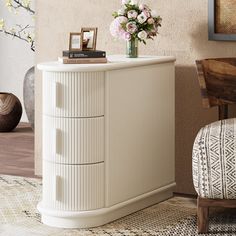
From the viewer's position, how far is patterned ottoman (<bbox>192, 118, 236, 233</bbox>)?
3.30m

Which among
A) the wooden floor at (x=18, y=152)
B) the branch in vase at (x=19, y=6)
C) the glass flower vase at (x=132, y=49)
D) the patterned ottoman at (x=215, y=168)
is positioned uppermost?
the branch in vase at (x=19, y=6)

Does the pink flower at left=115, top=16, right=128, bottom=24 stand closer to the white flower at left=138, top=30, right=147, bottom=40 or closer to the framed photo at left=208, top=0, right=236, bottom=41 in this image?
the white flower at left=138, top=30, right=147, bottom=40

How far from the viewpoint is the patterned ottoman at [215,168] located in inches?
130

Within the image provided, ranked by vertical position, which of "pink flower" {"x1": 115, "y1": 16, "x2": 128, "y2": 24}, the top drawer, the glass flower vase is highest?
"pink flower" {"x1": 115, "y1": 16, "x2": 128, "y2": 24}

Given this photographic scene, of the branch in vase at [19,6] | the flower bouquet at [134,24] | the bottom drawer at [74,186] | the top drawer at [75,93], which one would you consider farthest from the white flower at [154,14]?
the branch in vase at [19,6]

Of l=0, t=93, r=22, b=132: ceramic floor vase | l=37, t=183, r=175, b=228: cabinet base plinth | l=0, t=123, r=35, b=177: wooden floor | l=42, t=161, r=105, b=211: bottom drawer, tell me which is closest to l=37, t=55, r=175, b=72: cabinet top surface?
l=42, t=161, r=105, b=211: bottom drawer

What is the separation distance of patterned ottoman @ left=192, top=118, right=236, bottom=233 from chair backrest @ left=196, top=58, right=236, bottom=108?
0.40 meters

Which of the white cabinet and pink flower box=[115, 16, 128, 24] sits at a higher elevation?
pink flower box=[115, 16, 128, 24]

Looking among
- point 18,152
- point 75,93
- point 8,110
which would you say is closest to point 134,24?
point 75,93

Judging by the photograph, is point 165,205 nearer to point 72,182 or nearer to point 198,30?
point 72,182

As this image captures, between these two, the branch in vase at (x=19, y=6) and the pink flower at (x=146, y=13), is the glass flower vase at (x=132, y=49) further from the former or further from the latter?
the branch in vase at (x=19, y=6)

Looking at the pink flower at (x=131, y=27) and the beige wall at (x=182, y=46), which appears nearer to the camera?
the pink flower at (x=131, y=27)

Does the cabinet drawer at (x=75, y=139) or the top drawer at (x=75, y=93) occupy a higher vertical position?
the top drawer at (x=75, y=93)

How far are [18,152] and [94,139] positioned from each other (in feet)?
A: 6.35
